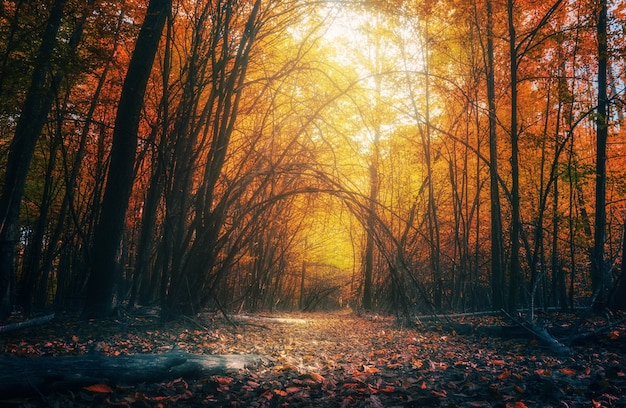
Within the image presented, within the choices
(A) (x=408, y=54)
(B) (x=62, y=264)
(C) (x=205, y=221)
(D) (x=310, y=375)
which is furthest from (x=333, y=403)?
(B) (x=62, y=264)

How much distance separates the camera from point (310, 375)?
320 centimetres

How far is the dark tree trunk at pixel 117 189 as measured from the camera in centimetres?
554

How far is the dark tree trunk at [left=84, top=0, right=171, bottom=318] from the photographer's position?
18.2ft

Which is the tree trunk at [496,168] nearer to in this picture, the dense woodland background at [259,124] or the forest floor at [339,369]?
the dense woodland background at [259,124]

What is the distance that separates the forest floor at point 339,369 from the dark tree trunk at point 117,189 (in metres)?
0.46

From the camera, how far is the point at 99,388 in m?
2.40

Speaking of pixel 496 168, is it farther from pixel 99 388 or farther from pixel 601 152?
pixel 99 388

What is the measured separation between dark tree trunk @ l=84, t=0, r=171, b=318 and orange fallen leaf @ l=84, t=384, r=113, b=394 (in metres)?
3.48

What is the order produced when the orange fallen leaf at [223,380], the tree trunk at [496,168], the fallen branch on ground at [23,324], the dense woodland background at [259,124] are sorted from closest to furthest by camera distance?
the orange fallen leaf at [223,380]
the fallen branch on ground at [23,324]
the dense woodland background at [259,124]
the tree trunk at [496,168]

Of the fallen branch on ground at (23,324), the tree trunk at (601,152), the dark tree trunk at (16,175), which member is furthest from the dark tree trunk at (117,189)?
the tree trunk at (601,152)

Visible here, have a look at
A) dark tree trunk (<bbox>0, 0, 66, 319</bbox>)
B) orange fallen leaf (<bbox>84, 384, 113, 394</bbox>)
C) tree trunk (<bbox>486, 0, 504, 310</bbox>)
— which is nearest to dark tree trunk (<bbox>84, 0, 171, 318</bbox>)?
dark tree trunk (<bbox>0, 0, 66, 319</bbox>)

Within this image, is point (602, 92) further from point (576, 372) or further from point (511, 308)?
point (576, 372)

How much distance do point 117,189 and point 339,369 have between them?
401 cm

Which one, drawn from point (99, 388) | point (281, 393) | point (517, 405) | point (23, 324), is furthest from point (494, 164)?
point (23, 324)
